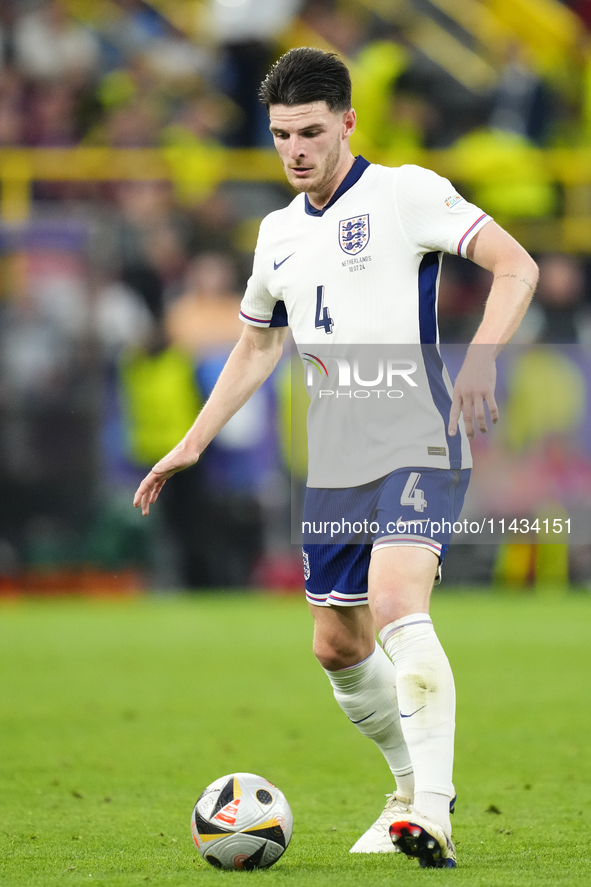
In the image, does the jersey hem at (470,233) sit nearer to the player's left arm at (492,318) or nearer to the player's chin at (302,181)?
the player's left arm at (492,318)

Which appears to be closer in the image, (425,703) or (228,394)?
(425,703)

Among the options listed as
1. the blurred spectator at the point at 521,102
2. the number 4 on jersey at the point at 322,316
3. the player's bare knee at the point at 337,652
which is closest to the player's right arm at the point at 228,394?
the number 4 on jersey at the point at 322,316

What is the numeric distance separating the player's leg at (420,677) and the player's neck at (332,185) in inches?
46.6

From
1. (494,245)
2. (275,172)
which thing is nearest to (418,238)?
(494,245)

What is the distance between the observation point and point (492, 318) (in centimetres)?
378

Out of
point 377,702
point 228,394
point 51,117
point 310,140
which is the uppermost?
point 51,117

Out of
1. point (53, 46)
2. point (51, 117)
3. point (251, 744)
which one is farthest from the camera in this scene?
point (53, 46)

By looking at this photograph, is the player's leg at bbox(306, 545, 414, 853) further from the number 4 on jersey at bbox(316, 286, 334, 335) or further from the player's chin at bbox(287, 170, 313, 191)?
the player's chin at bbox(287, 170, 313, 191)

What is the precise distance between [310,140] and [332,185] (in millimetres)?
194

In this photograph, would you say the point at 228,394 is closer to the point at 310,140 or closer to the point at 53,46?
the point at 310,140

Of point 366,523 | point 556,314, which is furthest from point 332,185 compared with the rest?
point 556,314

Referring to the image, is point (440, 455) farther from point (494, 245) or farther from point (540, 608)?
point (540, 608)

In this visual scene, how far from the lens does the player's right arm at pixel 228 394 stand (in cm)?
450

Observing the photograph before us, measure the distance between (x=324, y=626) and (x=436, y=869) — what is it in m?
0.92
